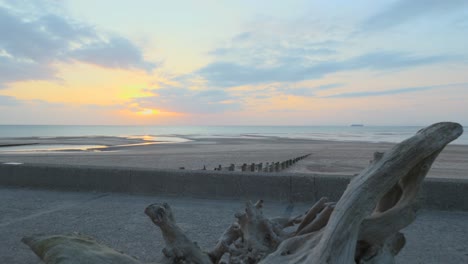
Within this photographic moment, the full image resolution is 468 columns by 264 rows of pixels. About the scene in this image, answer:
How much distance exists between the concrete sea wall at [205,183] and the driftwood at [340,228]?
343 centimetres

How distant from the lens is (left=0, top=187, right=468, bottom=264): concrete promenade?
3.84 m

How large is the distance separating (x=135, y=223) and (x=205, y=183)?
189cm

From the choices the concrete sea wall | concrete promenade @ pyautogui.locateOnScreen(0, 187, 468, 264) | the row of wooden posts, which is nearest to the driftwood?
concrete promenade @ pyautogui.locateOnScreen(0, 187, 468, 264)

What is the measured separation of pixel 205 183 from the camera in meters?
6.58

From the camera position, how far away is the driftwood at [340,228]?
1.85m

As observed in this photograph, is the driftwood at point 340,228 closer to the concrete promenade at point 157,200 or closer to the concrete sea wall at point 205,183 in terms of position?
the concrete promenade at point 157,200

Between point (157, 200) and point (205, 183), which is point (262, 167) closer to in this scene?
point (205, 183)

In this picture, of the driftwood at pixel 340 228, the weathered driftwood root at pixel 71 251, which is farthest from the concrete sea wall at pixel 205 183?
the weathered driftwood root at pixel 71 251

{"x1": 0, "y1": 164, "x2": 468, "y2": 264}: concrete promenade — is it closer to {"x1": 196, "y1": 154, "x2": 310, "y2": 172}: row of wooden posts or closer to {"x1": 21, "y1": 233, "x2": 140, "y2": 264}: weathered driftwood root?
{"x1": 21, "y1": 233, "x2": 140, "y2": 264}: weathered driftwood root

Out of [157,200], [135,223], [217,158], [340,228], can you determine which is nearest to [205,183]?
[157,200]

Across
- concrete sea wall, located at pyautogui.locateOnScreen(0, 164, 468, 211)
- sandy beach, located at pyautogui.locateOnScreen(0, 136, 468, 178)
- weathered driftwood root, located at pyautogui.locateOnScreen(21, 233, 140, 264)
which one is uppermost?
weathered driftwood root, located at pyautogui.locateOnScreen(21, 233, 140, 264)

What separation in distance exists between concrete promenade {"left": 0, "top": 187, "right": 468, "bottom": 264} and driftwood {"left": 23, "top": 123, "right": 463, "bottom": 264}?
1.44 metres

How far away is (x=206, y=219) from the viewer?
5102 mm

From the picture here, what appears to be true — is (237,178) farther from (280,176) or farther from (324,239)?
(324,239)
